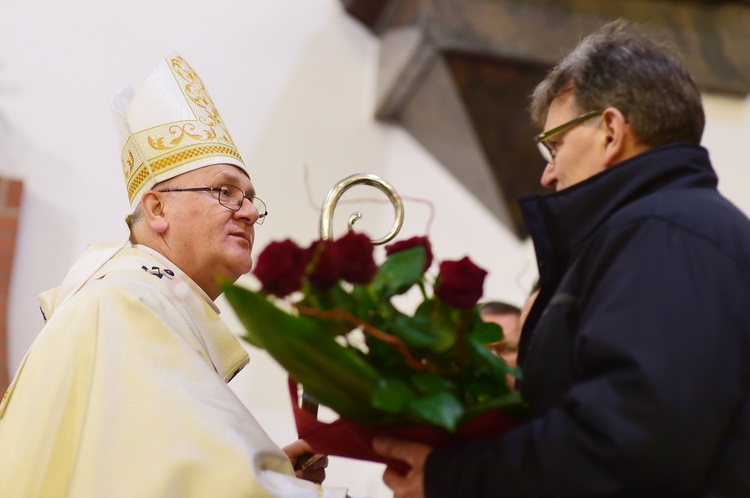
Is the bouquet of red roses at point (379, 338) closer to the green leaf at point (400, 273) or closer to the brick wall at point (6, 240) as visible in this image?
the green leaf at point (400, 273)

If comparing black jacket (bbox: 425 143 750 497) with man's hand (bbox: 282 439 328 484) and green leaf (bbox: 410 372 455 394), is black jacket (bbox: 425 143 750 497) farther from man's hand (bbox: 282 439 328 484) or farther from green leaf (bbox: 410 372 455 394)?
man's hand (bbox: 282 439 328 484)

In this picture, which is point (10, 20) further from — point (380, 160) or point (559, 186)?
point (559, 186)

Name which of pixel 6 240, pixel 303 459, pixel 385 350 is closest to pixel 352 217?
pixel 303 459

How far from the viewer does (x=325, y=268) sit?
1.75 m

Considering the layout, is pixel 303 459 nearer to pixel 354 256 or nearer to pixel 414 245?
pixel 414 245

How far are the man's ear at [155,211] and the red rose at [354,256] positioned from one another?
53.4 inches

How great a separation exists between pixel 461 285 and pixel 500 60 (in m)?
2.82

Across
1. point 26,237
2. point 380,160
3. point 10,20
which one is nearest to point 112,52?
point 10,20

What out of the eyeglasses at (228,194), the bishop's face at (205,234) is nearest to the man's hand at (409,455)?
the bishop's face at (205,234)

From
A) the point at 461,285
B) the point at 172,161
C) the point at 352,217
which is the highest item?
the point at 172,161

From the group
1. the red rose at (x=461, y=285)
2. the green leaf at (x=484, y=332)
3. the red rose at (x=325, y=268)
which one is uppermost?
the red rose at (x=325, y=268)

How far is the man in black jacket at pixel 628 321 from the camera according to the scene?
1.61 meters

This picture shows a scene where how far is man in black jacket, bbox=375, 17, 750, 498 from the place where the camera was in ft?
5.30

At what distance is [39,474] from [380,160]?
3127mm
